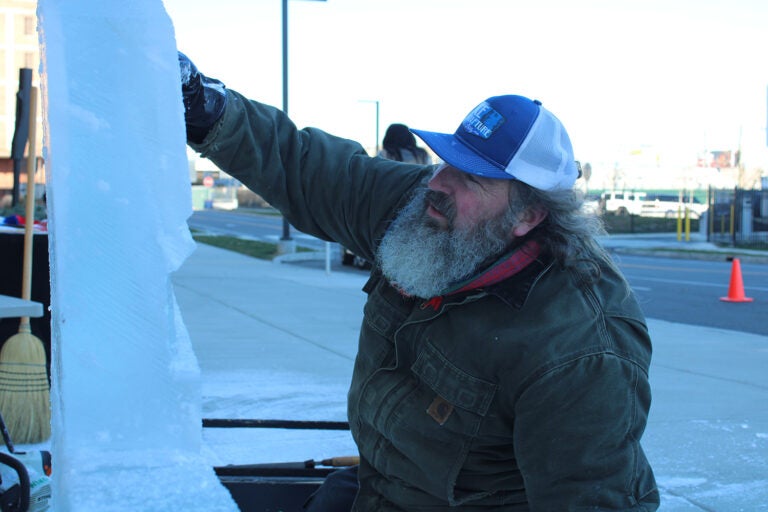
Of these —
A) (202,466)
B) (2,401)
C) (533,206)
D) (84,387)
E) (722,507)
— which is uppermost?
(533,206)

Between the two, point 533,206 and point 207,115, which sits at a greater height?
point 207,115

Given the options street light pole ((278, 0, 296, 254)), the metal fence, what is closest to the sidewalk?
street light pole ((278, 0, 296, 254))

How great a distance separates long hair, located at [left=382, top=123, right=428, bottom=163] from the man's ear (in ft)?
18.0

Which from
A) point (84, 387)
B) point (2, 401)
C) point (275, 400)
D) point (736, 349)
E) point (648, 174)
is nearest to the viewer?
point (84, 387)

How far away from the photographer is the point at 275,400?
507 centimetres

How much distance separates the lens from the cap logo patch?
7.06 ft

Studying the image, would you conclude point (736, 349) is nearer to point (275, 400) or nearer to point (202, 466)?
point (275, 400)

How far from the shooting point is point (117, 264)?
1.41 m

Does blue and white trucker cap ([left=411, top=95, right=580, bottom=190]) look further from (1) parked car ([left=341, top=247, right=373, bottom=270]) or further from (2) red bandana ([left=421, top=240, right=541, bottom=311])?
(1) parked car ([left=341, top=247, right=373, bottom=270])

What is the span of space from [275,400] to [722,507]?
2.52 m

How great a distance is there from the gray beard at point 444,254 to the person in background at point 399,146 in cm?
547

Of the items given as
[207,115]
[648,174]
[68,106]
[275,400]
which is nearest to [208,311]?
[275,400]

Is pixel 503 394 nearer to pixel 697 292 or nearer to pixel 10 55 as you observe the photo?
pixel 697 292

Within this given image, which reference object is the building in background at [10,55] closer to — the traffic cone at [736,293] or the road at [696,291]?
the road at [696,291]
